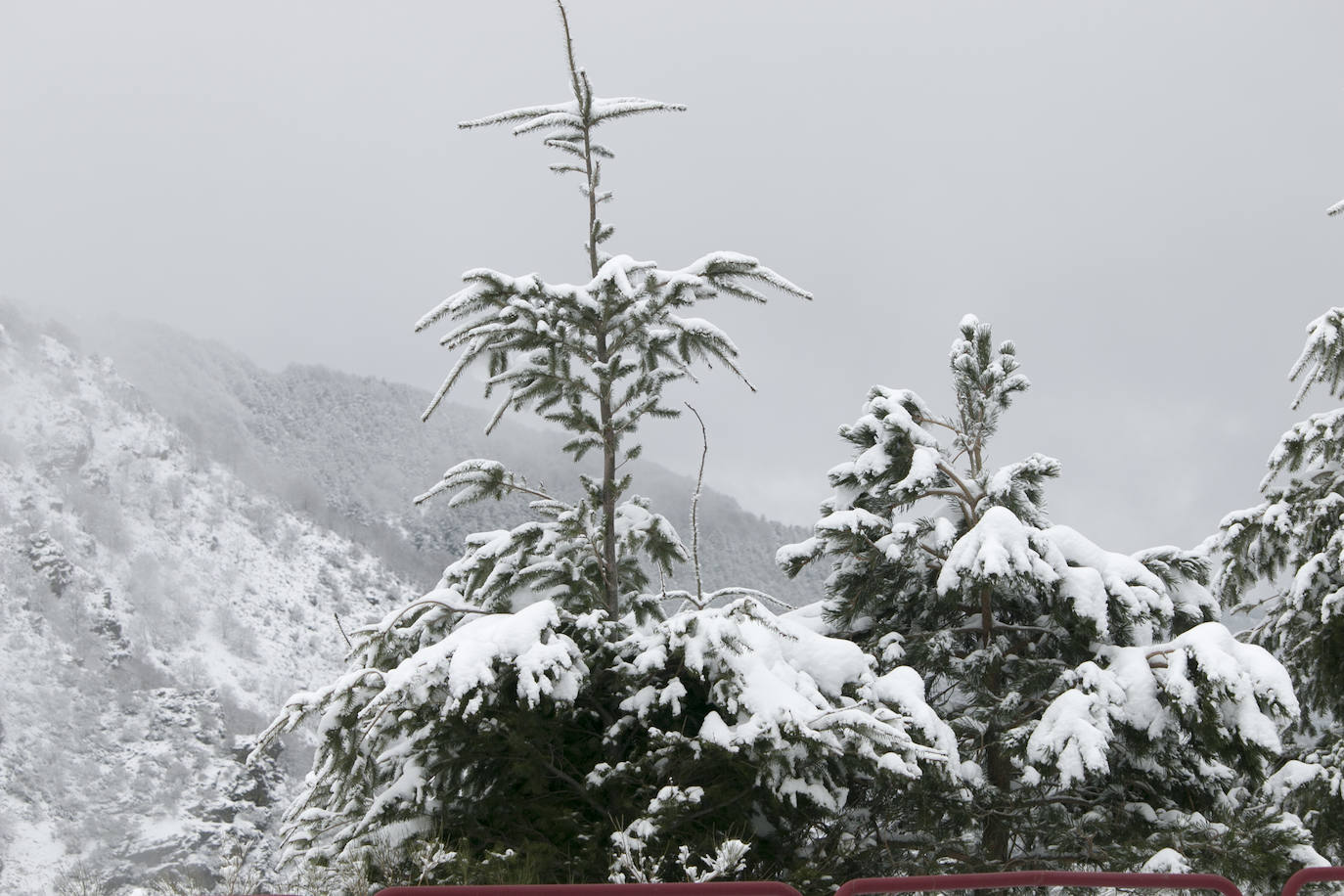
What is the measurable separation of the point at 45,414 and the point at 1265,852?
16600 centimetres

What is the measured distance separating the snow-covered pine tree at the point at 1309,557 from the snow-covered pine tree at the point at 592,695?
4.56 metres

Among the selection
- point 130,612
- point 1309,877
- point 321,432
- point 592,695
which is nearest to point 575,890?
point 1309,877

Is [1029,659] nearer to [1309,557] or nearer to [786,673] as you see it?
[786,673]

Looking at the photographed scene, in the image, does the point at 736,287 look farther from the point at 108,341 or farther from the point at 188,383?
the point at 108,341

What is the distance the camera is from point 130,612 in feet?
400

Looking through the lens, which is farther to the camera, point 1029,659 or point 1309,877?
point 1029,659

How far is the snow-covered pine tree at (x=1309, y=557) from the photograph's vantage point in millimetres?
8984

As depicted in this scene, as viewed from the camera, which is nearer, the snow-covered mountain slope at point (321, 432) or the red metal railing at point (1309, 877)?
the red metal railing at point (1309, 877)

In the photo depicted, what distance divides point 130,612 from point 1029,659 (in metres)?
130

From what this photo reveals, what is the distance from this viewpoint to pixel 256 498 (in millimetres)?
140875

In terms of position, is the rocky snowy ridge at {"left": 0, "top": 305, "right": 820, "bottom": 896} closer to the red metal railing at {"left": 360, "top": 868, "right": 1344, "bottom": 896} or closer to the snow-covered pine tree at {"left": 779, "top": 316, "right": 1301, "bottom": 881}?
the snow-covered pine tree at {"left": 779, "top": 316, "right": 1301, "bottom": 881}

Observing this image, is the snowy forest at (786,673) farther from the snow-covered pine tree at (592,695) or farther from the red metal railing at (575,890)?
the red metal railing at (575,890)

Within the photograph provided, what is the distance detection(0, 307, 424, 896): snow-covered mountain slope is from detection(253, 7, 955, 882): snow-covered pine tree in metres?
65.0

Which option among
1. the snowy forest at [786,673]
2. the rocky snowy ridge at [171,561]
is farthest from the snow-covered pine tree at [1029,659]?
the rocky snowy ridge at [171,561]
